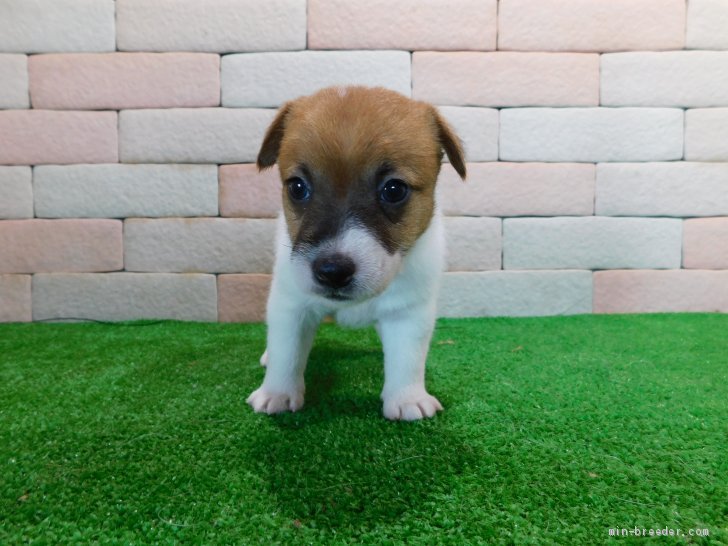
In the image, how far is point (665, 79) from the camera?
11.2 feet

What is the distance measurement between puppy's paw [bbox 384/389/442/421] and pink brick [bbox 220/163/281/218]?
6.08ft

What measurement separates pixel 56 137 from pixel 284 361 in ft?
8.13

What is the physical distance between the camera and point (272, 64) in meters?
3.26

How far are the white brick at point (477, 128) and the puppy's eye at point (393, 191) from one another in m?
1.76

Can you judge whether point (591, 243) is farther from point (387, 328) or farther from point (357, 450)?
point (357, 450)

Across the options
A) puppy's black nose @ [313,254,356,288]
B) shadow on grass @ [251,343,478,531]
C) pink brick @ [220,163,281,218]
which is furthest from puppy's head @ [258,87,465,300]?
pink brick @ [220,163,281,218]

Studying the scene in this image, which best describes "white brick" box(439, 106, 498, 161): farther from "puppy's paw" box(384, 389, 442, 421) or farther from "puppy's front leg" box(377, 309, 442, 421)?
"puppy's paw" box(384, 389, 442, 421)

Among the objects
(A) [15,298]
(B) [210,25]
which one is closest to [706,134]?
(B) [210,25]

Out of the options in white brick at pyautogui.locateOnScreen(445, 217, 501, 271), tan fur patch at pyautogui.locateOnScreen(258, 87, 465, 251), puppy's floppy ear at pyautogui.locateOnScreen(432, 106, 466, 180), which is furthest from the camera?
white brick at pyautogui.locateOnScreen(445, 217, 501, 271)

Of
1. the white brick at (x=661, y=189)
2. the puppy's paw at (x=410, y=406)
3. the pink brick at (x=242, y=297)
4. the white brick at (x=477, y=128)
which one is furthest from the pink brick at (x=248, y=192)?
the white brick at (x=661, y=189)

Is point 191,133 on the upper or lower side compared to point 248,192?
upper

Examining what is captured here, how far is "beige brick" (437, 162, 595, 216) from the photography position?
340 centimetres

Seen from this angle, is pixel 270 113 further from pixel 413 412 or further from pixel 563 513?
pixel 563 513

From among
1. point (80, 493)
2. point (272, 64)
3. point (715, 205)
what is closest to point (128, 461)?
point (80, 493)
